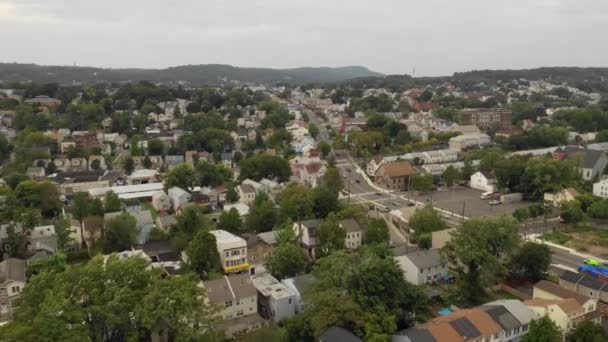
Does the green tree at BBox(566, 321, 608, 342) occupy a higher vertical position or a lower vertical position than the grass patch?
higher

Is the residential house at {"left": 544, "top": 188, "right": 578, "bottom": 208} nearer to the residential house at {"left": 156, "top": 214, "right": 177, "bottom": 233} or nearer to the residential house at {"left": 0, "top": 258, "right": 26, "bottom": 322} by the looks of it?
the residential house at {"left": 156, "top": 214, "right": 177, "bottom": 233}

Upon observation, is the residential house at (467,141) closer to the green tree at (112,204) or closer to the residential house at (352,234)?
the residential house at (352,234)

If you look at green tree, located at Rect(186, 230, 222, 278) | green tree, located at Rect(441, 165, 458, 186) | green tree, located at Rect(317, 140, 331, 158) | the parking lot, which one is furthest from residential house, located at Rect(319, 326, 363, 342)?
green tree, located at Rect(317, 140, 331, 158)

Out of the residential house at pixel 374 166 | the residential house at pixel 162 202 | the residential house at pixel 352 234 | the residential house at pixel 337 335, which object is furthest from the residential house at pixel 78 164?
the residential house at pixel 337 335

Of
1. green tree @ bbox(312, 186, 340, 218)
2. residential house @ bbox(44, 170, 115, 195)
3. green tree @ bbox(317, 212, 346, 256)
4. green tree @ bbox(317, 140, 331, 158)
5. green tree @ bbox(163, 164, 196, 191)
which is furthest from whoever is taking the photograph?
green tree @ bbox(317, 140, 331, 158)

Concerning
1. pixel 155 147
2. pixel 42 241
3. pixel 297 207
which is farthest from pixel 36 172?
pixel 297 207

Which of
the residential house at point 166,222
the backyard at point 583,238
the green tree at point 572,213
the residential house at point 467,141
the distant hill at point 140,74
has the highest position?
the distant hill at point 140,74
